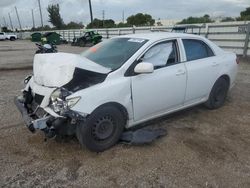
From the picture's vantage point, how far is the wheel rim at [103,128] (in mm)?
3463

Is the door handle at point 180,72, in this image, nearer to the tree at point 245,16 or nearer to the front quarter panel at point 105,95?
the front quarter panel at point 105,95

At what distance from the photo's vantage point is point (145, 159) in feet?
11.3

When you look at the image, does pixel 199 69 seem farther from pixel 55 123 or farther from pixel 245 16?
pixel 245 16

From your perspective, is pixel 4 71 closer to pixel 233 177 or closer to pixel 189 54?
pixel 189 54

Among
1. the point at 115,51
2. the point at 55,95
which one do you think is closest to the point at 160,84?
the point at 115,51

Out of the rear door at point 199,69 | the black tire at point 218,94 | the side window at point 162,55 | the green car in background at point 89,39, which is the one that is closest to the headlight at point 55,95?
the side window at point 162,55

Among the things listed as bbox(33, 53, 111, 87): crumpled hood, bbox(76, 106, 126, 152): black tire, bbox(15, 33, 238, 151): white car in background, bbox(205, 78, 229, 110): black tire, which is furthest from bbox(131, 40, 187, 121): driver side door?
bbox(205, 78, 229, 110): black tire

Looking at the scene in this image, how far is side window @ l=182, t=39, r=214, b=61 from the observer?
4594 millimetres

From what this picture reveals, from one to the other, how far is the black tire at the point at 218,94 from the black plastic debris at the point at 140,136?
163 centimetres

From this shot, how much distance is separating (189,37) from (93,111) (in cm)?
241

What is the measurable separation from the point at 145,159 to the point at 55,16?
64646mm

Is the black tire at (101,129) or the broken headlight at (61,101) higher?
the broken headlight at (61,101)

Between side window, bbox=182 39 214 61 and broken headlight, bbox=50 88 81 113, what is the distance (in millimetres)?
2284

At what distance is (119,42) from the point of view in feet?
14.6
